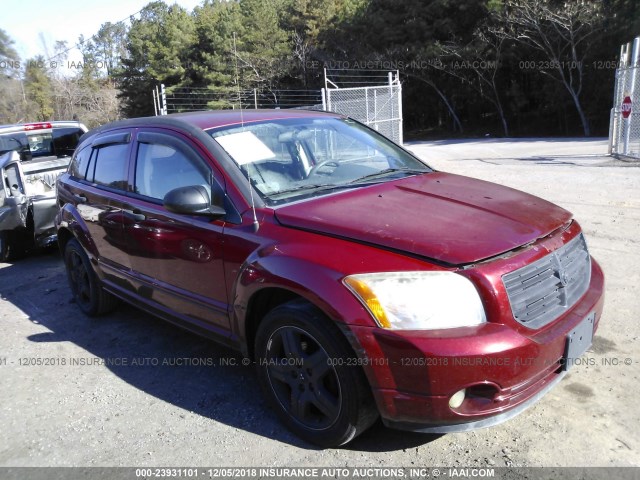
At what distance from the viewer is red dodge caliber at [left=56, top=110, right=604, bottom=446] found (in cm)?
243

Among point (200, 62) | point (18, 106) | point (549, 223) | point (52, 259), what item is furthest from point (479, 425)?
point (18, 106)

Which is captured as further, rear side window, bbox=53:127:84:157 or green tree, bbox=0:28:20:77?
green tree, bbox=0:28:20:77

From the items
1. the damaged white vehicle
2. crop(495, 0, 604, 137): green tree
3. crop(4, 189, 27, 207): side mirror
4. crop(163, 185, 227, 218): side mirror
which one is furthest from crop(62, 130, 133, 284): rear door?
crop(495, 0, 604, 137): green tree

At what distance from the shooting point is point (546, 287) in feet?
8.77

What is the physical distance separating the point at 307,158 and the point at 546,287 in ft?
5.74

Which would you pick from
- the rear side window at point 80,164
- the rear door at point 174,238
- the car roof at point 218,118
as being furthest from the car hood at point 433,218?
the rear side window at point 80,164

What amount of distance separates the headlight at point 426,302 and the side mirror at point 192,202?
4.02 ft

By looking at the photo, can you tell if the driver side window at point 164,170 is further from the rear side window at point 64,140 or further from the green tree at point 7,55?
the green tree at point 7,55

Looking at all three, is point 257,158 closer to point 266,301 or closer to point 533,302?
point 266,301

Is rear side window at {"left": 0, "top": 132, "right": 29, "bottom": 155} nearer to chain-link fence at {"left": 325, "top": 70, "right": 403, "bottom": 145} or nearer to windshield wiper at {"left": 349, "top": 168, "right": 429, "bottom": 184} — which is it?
windshield wiper at {"left": 349, "top": 168, "right": 429, "bottom": 184}

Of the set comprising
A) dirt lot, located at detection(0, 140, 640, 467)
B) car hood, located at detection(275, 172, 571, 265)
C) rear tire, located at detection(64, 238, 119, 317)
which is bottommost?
dirt lot, located at detection(0, 140, 640, 467)

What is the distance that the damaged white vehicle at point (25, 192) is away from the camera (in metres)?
7.11

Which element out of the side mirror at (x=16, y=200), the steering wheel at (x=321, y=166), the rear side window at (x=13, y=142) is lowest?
the side mirror at (x=16, y=200)

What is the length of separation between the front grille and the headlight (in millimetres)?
209
